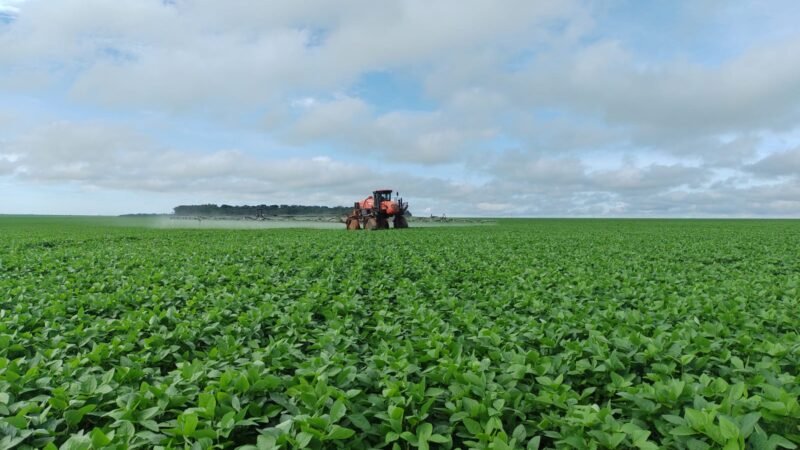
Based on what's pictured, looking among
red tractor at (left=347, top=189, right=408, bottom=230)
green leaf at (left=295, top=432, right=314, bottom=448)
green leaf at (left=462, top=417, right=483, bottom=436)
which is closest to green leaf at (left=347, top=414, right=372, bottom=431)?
green leaf at (left=295, top=432, right=314, bottom=448)

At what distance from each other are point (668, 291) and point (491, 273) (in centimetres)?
349

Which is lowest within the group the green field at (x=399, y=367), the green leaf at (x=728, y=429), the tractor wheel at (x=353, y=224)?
the green field at (x=399, y=367)

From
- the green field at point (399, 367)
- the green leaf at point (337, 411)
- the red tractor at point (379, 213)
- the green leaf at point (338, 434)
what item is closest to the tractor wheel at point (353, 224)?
the red tractor at point (379, 213)

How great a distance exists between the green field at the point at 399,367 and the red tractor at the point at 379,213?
30.4 metres

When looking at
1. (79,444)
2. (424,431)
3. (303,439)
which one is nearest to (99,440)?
(79,444)

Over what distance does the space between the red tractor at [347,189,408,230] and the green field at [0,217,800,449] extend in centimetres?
3045

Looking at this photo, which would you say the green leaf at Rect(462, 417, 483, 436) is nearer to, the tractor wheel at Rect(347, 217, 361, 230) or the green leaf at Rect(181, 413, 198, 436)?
the green leaf at Rect(181, 413, 198, 436)

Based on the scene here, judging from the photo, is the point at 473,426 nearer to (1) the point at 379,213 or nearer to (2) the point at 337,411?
(2) the point at 337,411

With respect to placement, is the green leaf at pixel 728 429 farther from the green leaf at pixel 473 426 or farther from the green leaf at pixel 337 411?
the green leaf at pixel 337 411

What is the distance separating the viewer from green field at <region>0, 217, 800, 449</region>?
2746mm

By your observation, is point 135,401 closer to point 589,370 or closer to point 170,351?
point 170,351

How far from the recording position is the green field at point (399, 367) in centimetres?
275

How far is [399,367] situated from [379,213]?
3580 centimetres

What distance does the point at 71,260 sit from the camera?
12.4 metres
